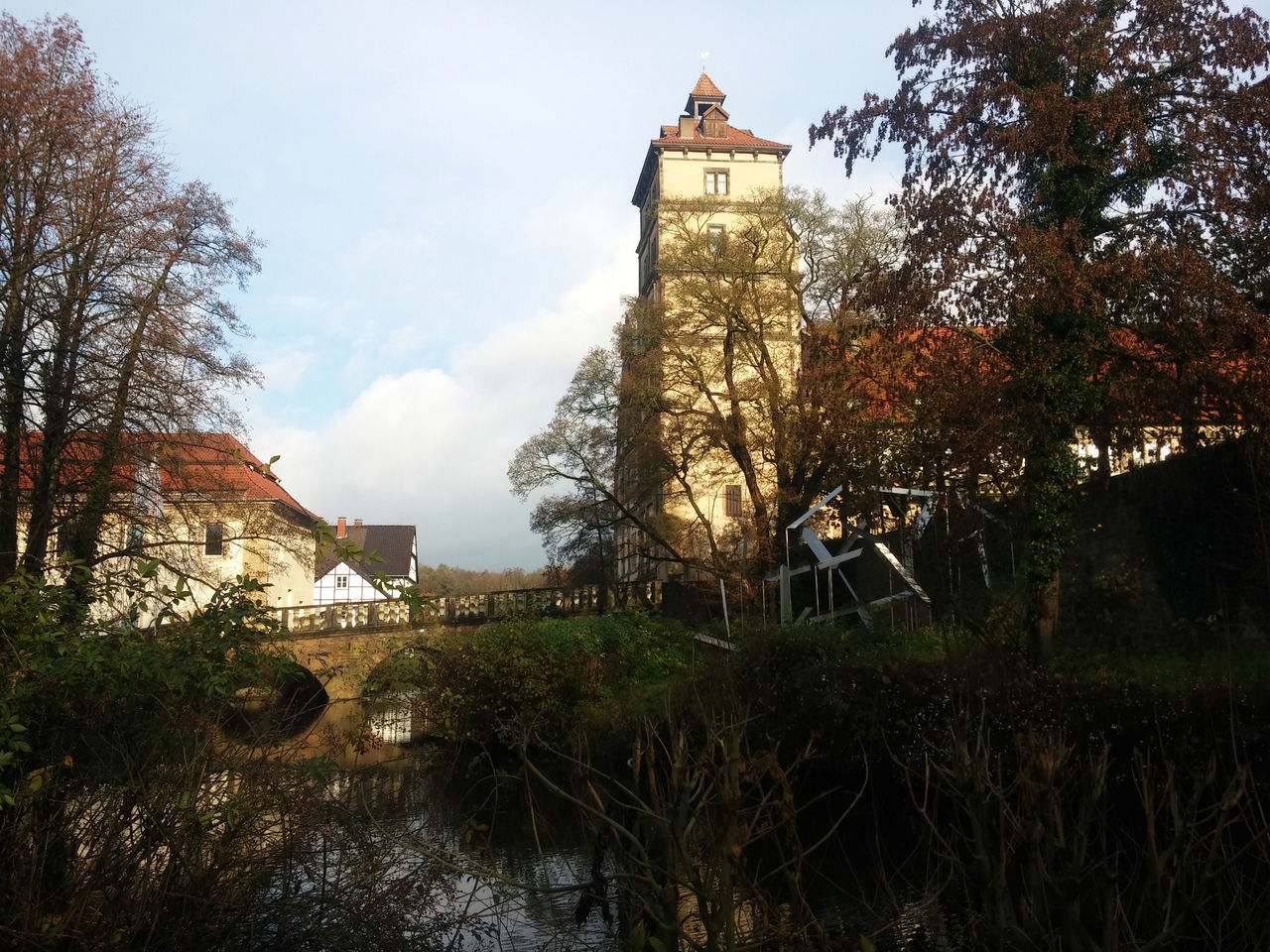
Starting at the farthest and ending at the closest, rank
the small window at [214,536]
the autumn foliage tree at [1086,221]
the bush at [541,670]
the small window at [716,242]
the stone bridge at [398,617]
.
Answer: the stone bridge at [398,617] < the small window at [716,242] < the bush at [541,670] < the small window at [214,536] < the autumn foliage tree at [1086,221]

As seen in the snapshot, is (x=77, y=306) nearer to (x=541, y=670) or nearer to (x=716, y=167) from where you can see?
(x=541, y=670)

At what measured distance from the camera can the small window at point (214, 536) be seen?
19.6 meters

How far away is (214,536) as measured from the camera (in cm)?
1997

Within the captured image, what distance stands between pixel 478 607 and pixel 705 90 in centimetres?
3325

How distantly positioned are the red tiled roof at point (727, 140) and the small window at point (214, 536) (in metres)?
36.6

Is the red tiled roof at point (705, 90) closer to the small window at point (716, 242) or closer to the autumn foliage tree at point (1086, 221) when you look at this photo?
the small window at point (716, 242)

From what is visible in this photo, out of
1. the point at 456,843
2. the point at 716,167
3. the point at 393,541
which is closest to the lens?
the point at 456,843

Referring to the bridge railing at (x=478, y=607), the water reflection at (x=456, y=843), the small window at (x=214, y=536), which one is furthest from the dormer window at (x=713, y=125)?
the small window at (x=214, y=536)

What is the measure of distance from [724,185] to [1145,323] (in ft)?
129

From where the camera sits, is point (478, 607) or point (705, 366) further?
point (478, 607)

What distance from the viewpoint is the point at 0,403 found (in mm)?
17422

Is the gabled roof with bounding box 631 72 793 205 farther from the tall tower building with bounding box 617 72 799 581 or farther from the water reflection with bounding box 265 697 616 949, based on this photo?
the water reflection with bounding box 265 697 616 949

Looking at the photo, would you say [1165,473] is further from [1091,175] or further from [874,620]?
[874,620]

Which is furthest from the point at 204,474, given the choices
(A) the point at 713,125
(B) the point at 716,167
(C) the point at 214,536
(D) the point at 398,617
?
(A) the point at 713,125
